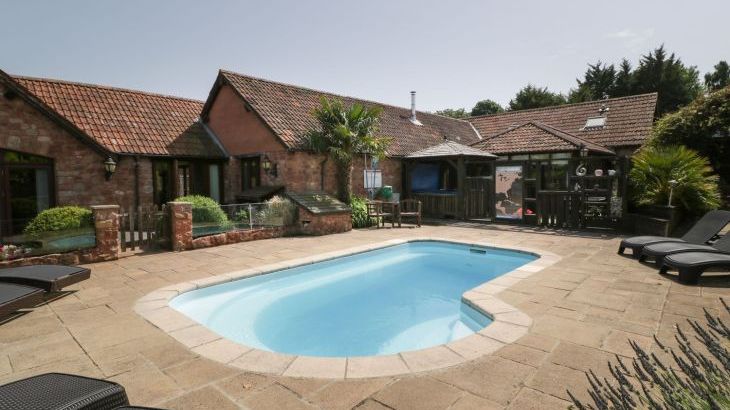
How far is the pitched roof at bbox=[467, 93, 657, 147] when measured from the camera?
16.1 metres

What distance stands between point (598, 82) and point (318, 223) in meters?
37.2

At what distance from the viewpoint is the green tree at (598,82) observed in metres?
35.7

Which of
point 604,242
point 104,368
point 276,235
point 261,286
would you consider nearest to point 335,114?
point 276,235

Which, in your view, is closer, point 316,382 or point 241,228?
point 316,382

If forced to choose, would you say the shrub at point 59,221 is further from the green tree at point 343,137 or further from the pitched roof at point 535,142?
the pitched roof at point 535,142

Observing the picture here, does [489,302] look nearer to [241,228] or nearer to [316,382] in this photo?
[316,382]

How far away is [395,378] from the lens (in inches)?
127

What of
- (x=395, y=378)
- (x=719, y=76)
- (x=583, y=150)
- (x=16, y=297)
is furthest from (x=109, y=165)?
(x=719, y=76)

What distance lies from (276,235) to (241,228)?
1.16m

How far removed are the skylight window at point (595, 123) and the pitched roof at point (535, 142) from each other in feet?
12.4

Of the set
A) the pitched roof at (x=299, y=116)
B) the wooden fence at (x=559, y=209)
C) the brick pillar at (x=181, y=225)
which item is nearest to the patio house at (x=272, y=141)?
the pitched roof at (x=299, y=116)

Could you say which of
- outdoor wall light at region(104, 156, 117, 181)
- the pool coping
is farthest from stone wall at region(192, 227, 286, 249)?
outdoor wall light at region(104, 156, 117, 181)

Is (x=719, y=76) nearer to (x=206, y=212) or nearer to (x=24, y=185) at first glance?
(x=206, y=212)

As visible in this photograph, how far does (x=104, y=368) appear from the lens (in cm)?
344
